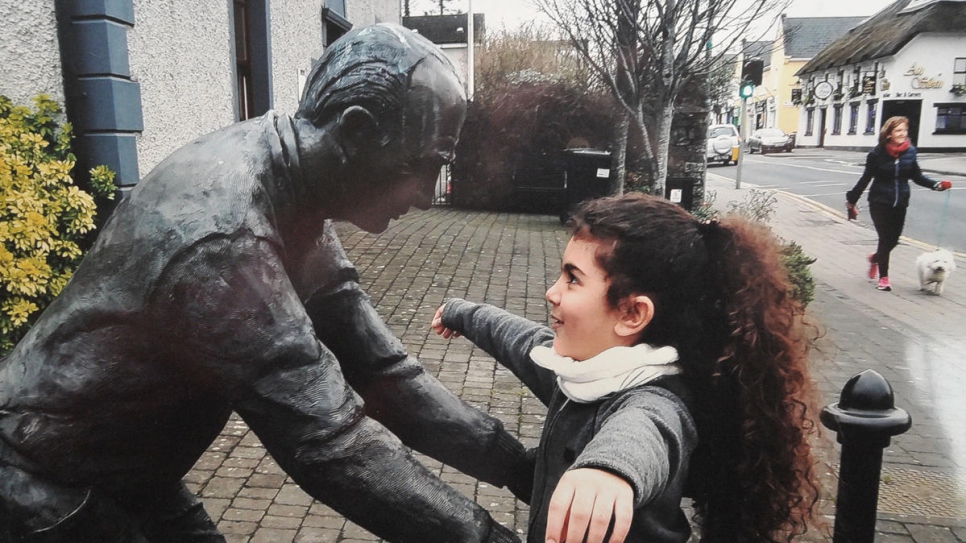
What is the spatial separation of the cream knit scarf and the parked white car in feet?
105

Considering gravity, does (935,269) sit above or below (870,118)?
below

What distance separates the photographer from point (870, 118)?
40000 mm

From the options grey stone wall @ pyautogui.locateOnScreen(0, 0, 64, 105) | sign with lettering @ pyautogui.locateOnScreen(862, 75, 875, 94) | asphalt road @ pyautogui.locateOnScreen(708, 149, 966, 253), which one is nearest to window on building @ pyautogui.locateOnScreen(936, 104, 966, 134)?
sign with lettering @ pyautogui.locateOnScreen(862, 75, 875, 94)

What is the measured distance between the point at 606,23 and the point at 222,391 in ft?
30.3

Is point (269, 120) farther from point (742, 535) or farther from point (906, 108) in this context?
point (906, 108)

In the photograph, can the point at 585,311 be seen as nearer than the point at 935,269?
Yes

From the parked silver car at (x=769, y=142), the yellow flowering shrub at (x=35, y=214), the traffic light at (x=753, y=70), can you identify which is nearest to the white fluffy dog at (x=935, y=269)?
the traffic light at (x=753, y=70)

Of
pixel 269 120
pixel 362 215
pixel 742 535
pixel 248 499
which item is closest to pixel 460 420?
pixel 362 215

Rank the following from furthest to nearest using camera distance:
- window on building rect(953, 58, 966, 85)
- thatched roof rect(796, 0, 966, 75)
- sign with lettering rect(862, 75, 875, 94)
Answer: sign with lettering rect(862, 75, 875, 94) < window on building rect(953, 58, 966, 85) < thatched roof rect(796, 0, 966, 75)

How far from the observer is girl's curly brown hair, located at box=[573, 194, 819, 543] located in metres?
1.59

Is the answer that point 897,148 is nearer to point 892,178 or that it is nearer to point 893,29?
point 892,178

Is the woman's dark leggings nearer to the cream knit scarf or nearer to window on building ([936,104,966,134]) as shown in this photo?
the cream knit scarf

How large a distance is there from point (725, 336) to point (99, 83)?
493 cm

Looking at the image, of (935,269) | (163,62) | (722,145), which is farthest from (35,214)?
(722,145)
